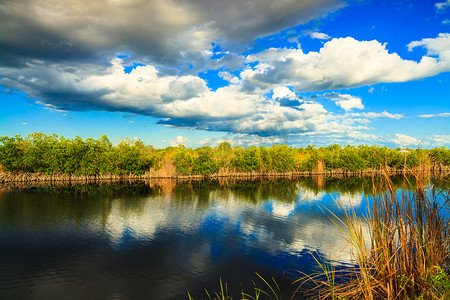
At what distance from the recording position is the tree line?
126ft

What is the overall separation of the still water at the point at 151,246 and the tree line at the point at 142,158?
50.3 ft

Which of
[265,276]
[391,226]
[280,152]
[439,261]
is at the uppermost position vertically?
[280,152]

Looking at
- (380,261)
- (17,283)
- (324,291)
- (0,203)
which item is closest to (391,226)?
(380,261)

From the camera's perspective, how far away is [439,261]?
23.4 feet

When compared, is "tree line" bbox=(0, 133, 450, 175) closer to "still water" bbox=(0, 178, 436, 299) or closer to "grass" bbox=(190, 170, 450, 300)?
"still water" bbox=(0, 178, 436, 299)

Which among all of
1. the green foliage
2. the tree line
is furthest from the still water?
the green foliage

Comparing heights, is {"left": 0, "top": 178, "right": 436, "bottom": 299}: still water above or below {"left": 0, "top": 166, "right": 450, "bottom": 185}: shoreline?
below

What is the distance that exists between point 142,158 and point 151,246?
33.9m

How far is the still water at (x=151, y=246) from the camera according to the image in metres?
10.2

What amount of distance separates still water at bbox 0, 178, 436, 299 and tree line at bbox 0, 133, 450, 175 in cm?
1533

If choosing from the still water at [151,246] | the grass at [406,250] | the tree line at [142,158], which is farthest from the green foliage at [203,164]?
the grass at [406,250]

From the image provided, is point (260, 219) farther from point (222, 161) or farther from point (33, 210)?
point (222, 161)

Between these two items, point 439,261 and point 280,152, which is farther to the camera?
point 280,152

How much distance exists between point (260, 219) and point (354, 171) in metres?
49.8
